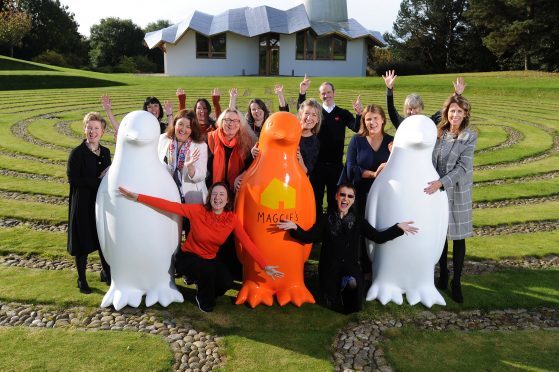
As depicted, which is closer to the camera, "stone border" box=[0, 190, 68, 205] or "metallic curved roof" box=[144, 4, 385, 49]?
"stone border" box=[0, 190, 68, 205]

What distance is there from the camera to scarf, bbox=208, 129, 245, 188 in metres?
5.56

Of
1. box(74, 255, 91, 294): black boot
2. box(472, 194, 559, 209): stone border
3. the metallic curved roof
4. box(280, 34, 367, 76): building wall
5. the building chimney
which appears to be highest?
the building chimney

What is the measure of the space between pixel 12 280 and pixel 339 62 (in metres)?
40.5

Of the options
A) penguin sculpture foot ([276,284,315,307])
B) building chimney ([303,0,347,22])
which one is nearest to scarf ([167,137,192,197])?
penguin sculpture foot ([276,284,315,307])

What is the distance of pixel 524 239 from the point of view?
734 cm

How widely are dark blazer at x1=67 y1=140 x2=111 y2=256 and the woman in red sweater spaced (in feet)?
2.71

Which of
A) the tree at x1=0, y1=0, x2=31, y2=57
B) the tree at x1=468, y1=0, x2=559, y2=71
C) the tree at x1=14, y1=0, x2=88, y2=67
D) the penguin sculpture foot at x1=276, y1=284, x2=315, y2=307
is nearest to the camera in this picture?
the penguin sculpture foot at x1=276, y1=284, x2=315, y2=307

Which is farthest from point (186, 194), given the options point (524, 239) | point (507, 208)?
point (507, 208)

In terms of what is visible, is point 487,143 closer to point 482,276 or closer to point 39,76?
point 482,276

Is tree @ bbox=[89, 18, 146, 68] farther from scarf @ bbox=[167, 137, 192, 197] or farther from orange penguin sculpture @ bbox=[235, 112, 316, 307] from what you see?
orange penguin sculpture @ bbox=[235, 112, 316, 307]

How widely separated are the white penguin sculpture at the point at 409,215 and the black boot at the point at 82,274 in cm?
309

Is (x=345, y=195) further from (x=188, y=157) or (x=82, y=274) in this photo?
(x=82, y=274)

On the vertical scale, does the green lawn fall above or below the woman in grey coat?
below

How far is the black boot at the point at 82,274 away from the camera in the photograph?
546 centimetres
